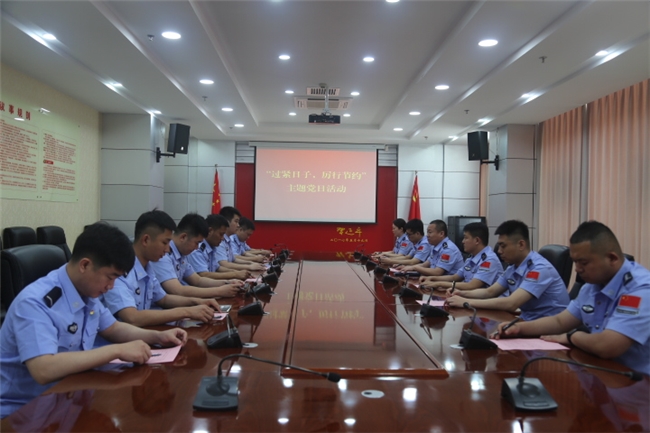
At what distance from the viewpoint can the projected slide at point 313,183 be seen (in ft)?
31.3

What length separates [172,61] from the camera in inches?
193

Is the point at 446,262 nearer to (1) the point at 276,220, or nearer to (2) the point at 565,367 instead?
(2) the point at 565,367

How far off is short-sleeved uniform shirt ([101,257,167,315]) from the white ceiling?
210 cm

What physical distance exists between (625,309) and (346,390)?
1163 mm

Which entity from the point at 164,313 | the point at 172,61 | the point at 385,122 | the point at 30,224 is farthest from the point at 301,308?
the point at 385,122

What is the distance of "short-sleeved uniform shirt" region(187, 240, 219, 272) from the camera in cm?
423

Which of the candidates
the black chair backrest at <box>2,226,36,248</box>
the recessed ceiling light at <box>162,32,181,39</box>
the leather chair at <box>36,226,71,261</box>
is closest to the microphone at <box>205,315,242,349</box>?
the recessed ceiling light at <box>162,32,181,39</box>

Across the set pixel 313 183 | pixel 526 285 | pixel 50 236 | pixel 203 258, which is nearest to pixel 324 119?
pixel 203 258

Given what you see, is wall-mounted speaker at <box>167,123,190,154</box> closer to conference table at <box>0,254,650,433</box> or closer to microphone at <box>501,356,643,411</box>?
conference table at <box>0,254,650,433</box>

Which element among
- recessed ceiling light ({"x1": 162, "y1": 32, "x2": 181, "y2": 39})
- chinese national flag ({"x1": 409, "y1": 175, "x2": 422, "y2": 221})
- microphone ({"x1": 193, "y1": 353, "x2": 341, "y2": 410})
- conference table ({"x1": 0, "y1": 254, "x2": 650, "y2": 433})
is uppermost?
recessed ceiling light ({"x1": 162, "y1": 32, "x2": 181, "y2": 39})

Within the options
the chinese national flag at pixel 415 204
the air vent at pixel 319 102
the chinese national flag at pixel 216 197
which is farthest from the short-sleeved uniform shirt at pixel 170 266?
the chinese national flag at pixel 415 204

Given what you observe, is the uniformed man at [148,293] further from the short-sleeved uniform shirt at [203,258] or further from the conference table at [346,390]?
the short-sleeved uniform shirt at [203,258]

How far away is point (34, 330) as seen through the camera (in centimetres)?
144

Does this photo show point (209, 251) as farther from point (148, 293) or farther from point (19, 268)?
point (19, 268)
